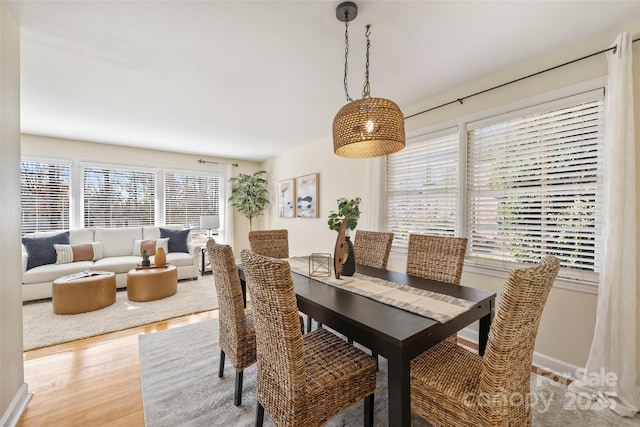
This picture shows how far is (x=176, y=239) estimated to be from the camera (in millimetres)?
4809

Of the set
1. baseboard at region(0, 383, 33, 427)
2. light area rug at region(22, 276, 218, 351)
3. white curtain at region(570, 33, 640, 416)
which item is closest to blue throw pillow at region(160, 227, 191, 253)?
light area rug at region(22, 276, 218, 351)

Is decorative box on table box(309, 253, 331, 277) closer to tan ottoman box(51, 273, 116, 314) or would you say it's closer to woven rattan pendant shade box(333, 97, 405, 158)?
woven rattan pendant shade box(333, 97, 405, 158)

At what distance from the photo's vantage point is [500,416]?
1040mm

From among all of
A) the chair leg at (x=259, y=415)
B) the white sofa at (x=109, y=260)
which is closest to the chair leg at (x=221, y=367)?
the chair leg at (x=259, y=415)

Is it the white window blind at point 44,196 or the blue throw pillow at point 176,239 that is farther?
the blue throw pillow at point 176,239

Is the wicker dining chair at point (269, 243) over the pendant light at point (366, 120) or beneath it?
beneath

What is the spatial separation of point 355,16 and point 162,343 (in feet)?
10.2

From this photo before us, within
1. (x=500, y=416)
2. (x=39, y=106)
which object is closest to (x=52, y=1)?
(x=39, y=106)

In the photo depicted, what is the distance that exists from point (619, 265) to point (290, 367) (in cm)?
214

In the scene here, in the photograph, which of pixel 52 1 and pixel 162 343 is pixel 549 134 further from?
pixel 162 343

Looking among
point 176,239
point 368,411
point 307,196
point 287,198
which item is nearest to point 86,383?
point 368,411

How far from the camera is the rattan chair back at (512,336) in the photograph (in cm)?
98

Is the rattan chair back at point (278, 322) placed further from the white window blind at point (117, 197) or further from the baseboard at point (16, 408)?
the white window blind at point (117, 197)

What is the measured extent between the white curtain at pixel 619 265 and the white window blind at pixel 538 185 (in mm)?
179
